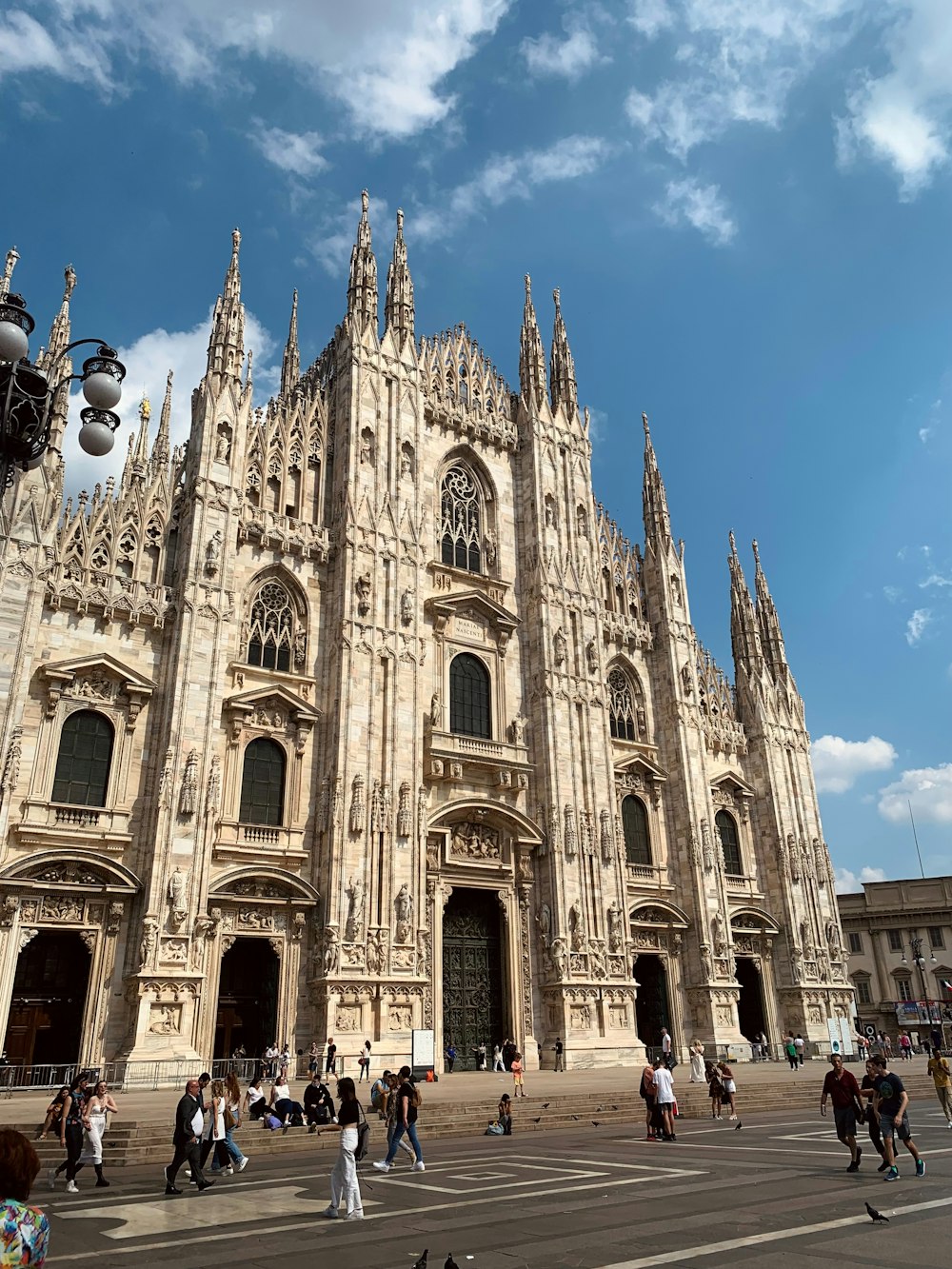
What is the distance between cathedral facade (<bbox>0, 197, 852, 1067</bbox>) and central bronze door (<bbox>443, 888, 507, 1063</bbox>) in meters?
0.10

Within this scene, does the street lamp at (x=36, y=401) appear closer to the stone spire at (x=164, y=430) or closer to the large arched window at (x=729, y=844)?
the stone spire at (x=164, y=430)

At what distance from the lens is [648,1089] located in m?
16.3

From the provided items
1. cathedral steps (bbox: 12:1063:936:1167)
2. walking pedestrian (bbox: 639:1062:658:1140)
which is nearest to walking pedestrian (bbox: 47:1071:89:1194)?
cathedral steps (bbox: 12:1063:936:1167)

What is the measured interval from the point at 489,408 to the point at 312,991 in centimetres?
2263

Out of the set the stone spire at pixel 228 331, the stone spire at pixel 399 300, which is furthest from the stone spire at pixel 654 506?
the stone spire at pixel 228 331

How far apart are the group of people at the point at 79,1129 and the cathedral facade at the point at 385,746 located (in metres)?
8.68

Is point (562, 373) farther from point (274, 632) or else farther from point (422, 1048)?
point (422, 1048)

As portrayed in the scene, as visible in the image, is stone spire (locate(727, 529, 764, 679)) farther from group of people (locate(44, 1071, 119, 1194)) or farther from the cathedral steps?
group of people (locate(44, 1071, 119, 1194))

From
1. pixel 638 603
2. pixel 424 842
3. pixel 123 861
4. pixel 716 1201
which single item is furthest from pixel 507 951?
pixel 716 1201

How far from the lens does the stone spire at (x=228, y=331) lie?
2969 centimetres

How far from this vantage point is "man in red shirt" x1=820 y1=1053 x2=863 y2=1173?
1205cm

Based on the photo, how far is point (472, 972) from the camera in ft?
95.5

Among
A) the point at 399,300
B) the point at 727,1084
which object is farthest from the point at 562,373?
the point at 727,1084

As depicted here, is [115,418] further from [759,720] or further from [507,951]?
[759,720]
